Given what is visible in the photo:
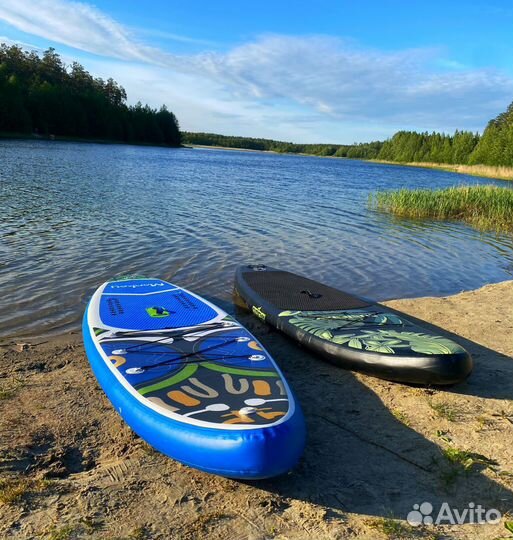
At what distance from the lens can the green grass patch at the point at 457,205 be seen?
17828 millimetres

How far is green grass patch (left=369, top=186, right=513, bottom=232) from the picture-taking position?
17828 mm

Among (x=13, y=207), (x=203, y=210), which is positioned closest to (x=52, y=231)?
(x=13, y=207)

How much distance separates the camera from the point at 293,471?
3199mm

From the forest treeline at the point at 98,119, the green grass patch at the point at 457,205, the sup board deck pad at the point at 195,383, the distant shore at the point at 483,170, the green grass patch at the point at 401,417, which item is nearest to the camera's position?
the sup board deck pad at the point at 195,383

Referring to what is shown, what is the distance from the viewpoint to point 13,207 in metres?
13.3

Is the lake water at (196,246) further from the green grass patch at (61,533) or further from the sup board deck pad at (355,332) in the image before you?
the green grass patch at (61,533)

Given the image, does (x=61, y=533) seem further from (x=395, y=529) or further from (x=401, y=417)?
(x=401, y=417)

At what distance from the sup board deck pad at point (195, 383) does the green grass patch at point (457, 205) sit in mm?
14688

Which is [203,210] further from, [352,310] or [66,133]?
[66,133]

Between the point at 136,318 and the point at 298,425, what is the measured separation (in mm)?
2530

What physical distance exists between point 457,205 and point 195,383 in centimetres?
1738

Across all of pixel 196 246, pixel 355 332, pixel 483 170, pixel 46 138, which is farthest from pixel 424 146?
pixel 355 332

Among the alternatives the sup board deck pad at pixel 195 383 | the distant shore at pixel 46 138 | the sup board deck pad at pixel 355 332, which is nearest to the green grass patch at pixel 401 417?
the sup board deck pad at pixel 355 332

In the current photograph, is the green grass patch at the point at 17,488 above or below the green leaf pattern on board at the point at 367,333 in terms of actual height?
below
